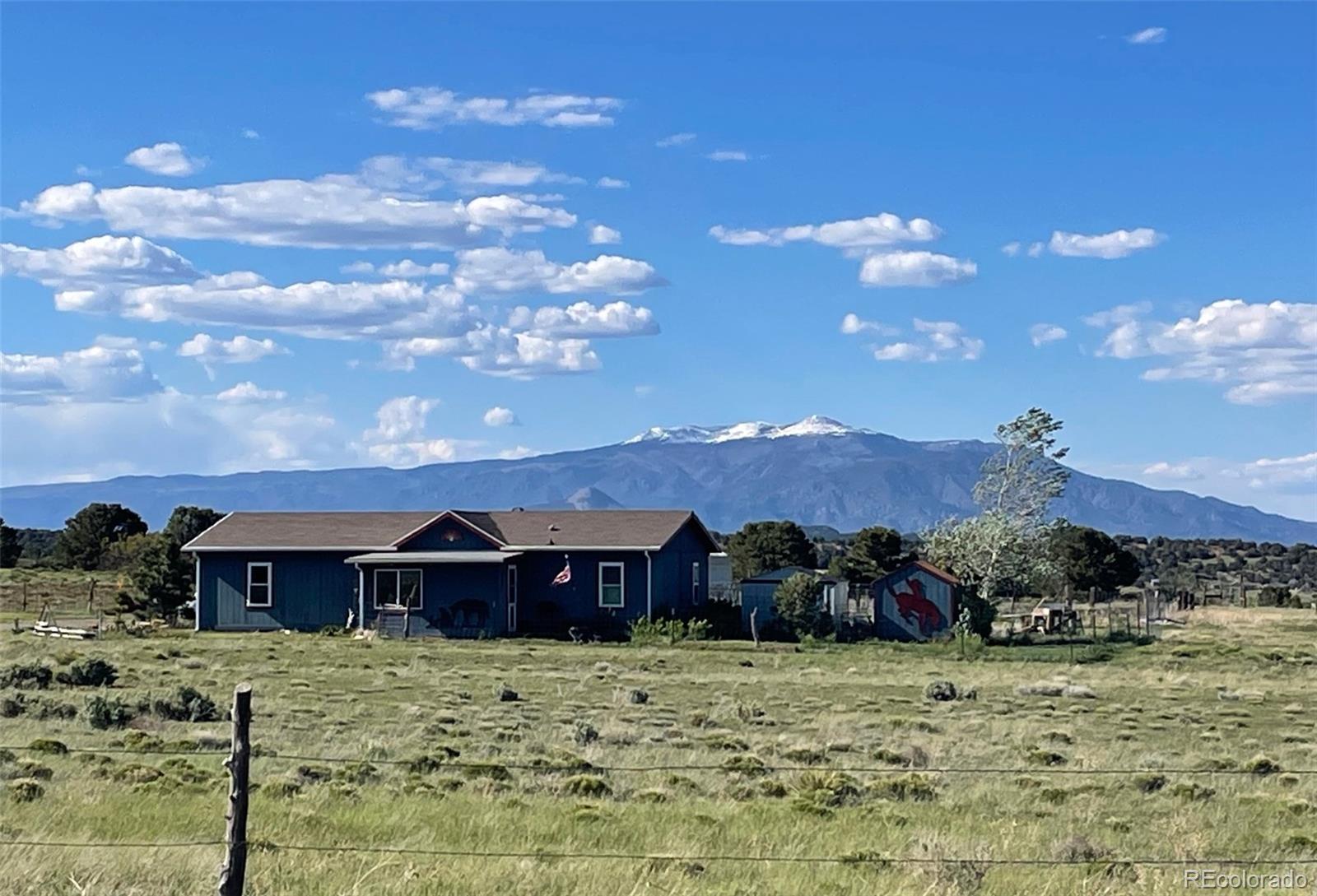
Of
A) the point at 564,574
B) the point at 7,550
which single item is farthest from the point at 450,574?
the point at 7,550

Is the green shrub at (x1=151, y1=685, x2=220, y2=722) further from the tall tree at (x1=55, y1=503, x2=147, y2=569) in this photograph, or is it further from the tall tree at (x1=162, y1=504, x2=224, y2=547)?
the tall tree at (x1=55, y1=503, x2=147, y2=569)

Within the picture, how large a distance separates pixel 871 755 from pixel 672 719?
5184mm

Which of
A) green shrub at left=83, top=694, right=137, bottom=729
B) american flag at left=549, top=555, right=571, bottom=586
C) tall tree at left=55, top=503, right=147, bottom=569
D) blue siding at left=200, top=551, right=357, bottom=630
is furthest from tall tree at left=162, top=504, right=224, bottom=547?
green shrub at left=83, top=694, right=137, bottom=729

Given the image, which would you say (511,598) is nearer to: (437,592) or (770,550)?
(437,592)

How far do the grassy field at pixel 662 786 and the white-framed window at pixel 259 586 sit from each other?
15.9 metres

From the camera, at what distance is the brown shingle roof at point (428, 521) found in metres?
47.5

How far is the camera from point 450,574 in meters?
46.4

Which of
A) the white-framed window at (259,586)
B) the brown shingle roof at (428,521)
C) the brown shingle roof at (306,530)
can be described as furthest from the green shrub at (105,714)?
the white-framed window at (259,586)

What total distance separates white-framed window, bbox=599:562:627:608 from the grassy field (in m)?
14.7

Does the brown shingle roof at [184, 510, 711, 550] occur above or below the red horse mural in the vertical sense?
above

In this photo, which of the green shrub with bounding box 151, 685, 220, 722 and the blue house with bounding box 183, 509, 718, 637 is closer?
the green shrub with bounding box 151, 685, 220, 722

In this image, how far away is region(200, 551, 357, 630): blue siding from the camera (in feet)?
156

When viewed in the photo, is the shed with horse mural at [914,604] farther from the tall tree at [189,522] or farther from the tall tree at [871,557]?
the tall tree at [189,522]

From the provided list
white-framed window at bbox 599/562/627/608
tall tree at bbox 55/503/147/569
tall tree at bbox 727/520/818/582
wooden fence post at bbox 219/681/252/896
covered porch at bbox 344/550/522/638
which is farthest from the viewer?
tall tree at bbox 55/503/147/569
